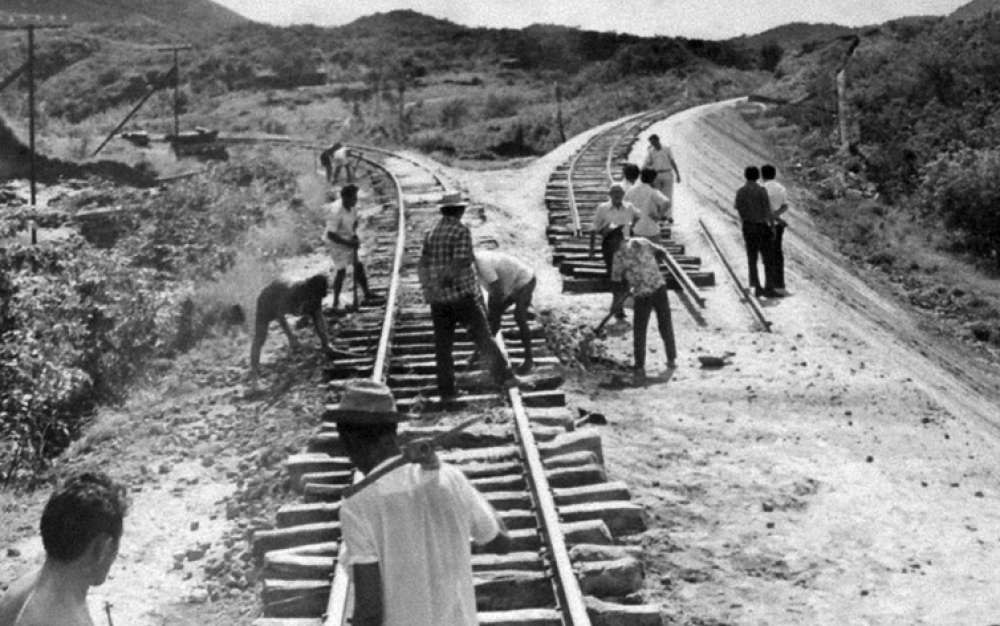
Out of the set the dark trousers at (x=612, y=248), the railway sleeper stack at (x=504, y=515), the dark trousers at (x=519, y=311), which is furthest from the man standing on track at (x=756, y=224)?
the railway sleeper stack at (x=504, y=515)

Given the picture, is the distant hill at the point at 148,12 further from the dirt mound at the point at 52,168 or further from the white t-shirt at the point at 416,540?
the white t-shirt at the point at 416,540

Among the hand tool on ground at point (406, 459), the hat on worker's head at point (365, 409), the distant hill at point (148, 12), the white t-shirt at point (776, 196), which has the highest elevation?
the distant hill at point (148, 12)

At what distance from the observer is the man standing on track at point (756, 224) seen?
49.5 feet

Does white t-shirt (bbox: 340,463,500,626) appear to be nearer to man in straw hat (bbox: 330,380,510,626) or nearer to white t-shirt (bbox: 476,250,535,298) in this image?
man in straw hat (bbox: 330,380,510,626)

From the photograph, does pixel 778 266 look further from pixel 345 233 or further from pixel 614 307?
pixel 345 233

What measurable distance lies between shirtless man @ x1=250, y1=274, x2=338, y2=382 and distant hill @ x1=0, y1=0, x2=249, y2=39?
106215 mm

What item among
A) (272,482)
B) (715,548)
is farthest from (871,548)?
(272,482)

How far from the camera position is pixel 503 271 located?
10.8m

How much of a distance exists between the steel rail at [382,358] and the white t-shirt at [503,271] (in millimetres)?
1149

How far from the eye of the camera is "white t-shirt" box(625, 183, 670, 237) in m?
13.9

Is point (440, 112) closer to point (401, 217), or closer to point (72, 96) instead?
point (72, 96)

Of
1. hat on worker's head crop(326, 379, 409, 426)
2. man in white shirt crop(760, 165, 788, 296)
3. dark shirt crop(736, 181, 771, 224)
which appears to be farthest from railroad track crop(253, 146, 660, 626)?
man in white shirt crop(760, 165, 788, 296)

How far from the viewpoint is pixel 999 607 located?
6.82 metres

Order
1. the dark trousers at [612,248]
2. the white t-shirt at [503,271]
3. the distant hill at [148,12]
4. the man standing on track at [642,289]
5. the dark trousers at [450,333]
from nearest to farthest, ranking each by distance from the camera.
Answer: the dark trousers at [450,333]
the white t-shirt at [503,271]
the man standing on track at [642,289]
the dark trousers at [612,248]
the distant hill at [148,12]
